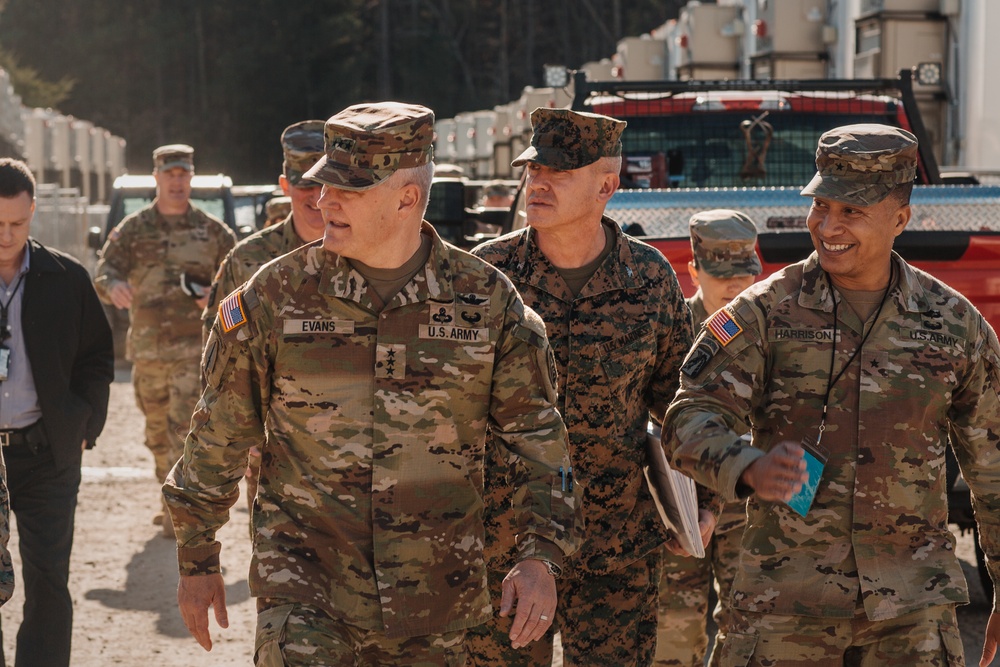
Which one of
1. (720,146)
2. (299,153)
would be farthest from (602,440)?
(720,146)

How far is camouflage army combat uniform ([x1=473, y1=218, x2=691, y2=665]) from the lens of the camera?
497cm

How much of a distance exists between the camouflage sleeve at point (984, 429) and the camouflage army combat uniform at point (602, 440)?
124cm

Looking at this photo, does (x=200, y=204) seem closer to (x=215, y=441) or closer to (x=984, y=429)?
(x=215, y=441)

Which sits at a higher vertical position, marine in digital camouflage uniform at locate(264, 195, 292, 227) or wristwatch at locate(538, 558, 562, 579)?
marine in digital camouflage uniform at locate(264, 195, 292, 227)

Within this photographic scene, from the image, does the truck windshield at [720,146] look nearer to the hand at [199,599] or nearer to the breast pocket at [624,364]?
the breast pocket at [624,364]

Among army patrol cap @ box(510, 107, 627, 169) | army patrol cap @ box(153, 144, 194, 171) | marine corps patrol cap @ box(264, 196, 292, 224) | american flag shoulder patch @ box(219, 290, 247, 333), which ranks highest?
army patrol cap @ box(510, 107, 627, 169)

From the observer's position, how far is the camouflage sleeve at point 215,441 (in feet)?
12.6

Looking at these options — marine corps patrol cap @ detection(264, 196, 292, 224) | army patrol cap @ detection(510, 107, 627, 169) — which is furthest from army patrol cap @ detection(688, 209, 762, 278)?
marine corps patrol cap @ detection(264, 196, 292, 224)

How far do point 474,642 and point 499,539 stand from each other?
348mm

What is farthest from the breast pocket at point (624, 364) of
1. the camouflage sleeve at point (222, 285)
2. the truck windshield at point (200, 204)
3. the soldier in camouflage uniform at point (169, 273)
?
the truck windshield at point (200, 204)

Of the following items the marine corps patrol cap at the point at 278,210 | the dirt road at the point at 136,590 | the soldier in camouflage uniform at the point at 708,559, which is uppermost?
the marine corps patrol cap at the point at 278,210

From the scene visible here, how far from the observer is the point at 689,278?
6.96 m

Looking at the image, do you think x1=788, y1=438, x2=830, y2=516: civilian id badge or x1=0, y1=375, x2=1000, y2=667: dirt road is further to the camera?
x1=0, y1=375, x2=1000, y2=667: dirt road

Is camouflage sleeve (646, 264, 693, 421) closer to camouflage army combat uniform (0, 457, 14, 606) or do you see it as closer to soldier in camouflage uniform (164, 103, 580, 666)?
soldier in camouflage uniform (164, 103, 580, 666)
